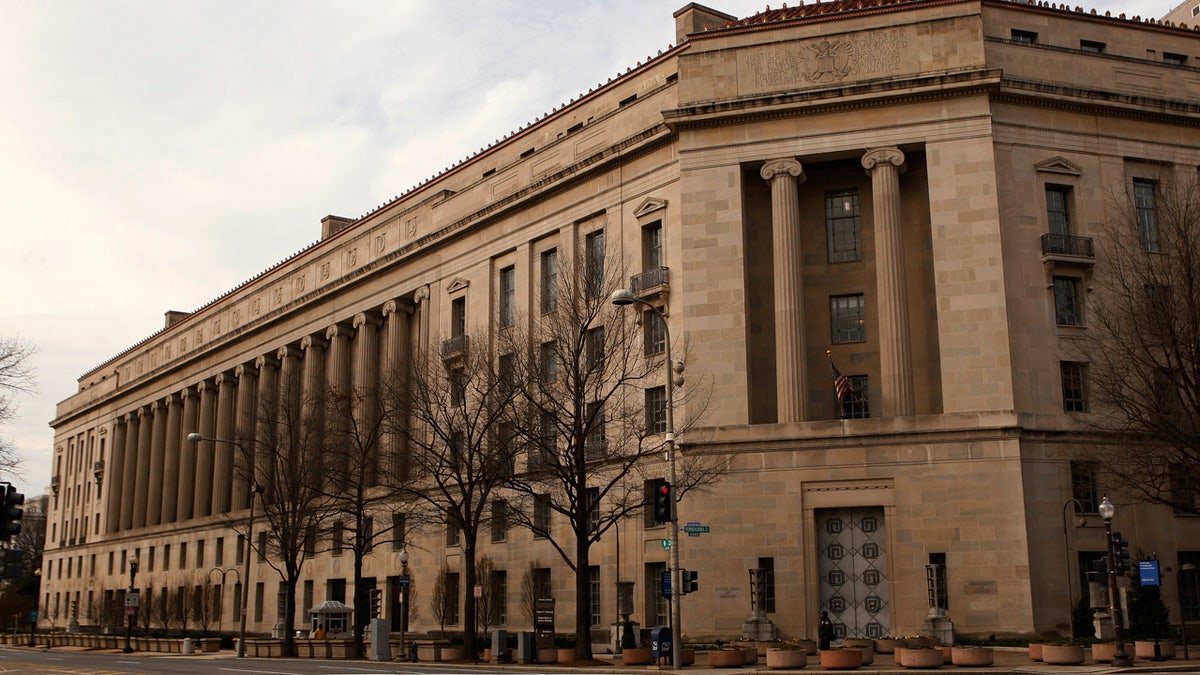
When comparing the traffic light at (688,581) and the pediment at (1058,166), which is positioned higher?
the pediment at (1058,166)

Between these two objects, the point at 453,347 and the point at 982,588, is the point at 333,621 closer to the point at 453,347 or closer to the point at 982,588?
the point at 453,347

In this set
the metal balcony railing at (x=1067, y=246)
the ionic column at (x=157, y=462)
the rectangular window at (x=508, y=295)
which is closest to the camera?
the metal balcony railing at (x=1067, y=246)

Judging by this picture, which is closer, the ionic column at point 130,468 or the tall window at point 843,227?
the tall window at point 843,227

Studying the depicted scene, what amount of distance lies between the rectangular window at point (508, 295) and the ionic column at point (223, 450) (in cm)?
3513

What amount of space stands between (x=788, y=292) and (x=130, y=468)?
261 feet

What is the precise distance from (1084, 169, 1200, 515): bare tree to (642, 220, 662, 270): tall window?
16.7 meters

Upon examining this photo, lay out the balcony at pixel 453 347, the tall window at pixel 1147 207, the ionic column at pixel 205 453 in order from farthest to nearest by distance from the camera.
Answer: the ionic column at pixel 205 453 < the balcony at pixel 453 347 < the tall window at pixel 1147 207

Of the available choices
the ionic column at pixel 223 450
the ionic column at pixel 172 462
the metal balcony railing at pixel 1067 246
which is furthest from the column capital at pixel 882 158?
the ionic column at pixel 172 462

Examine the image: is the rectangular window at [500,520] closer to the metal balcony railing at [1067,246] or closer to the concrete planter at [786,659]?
the concrete planter at [786,659]

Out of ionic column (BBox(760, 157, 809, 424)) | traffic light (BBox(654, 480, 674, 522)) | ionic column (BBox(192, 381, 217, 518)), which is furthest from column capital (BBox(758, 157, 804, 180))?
ionic column (BBox(192, 381, 217, 518))

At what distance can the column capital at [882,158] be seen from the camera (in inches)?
1735

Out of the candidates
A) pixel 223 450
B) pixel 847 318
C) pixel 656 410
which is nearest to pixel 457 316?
pixel 656 410

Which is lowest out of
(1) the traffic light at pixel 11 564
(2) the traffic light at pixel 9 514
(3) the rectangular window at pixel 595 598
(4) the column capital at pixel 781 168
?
(3) the rectangular window at pixel 595 598

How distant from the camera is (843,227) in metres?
46.5
